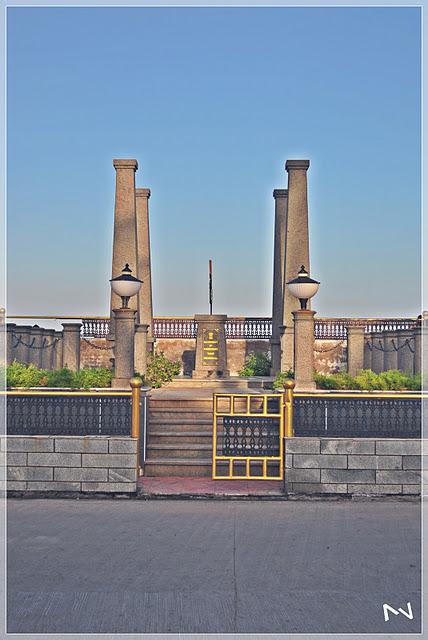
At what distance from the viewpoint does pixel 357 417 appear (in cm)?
1081

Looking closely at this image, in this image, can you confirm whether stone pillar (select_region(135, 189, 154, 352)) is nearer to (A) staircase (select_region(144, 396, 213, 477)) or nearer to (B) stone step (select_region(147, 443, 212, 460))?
(A) staircase (select_region(144, 396, 213, 477))

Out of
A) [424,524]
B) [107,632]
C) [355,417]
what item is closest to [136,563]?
[107,632]


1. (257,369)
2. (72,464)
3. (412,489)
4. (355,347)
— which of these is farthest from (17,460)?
(355,347)

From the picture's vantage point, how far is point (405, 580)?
6.72 m

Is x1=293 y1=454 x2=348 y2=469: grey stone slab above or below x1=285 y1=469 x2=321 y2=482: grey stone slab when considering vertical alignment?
above

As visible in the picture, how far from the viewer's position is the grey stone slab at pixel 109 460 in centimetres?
1057

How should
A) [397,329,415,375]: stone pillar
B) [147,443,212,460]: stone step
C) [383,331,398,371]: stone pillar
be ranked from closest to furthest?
Result: [147,443,212,460]: stone step
[397,329,415,375]: stone pillar
[383,331,398,371]: stone pillar

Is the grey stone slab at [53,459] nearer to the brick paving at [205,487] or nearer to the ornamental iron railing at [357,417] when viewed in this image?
the brick paving at [205,487]

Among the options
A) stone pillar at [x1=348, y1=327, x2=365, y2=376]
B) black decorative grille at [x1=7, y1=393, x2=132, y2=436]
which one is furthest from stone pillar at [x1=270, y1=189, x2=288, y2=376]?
black decorative grille at [x1=7, y1=393, x2=132, y2=436]

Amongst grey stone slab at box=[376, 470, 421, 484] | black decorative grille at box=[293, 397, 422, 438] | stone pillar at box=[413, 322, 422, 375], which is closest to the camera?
grey stone slab at box=[376, 470, 421, 484]

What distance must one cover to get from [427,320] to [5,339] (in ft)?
45.8

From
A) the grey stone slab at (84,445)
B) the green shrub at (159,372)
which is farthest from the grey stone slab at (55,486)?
the green shrub at (159,372)

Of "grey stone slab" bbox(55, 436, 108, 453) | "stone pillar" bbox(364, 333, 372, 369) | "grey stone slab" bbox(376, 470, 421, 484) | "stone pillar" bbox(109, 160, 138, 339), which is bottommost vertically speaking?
"grey stone slab" bbox(376, 470, 421, 484)

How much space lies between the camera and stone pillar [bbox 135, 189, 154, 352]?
23125 millimetres
